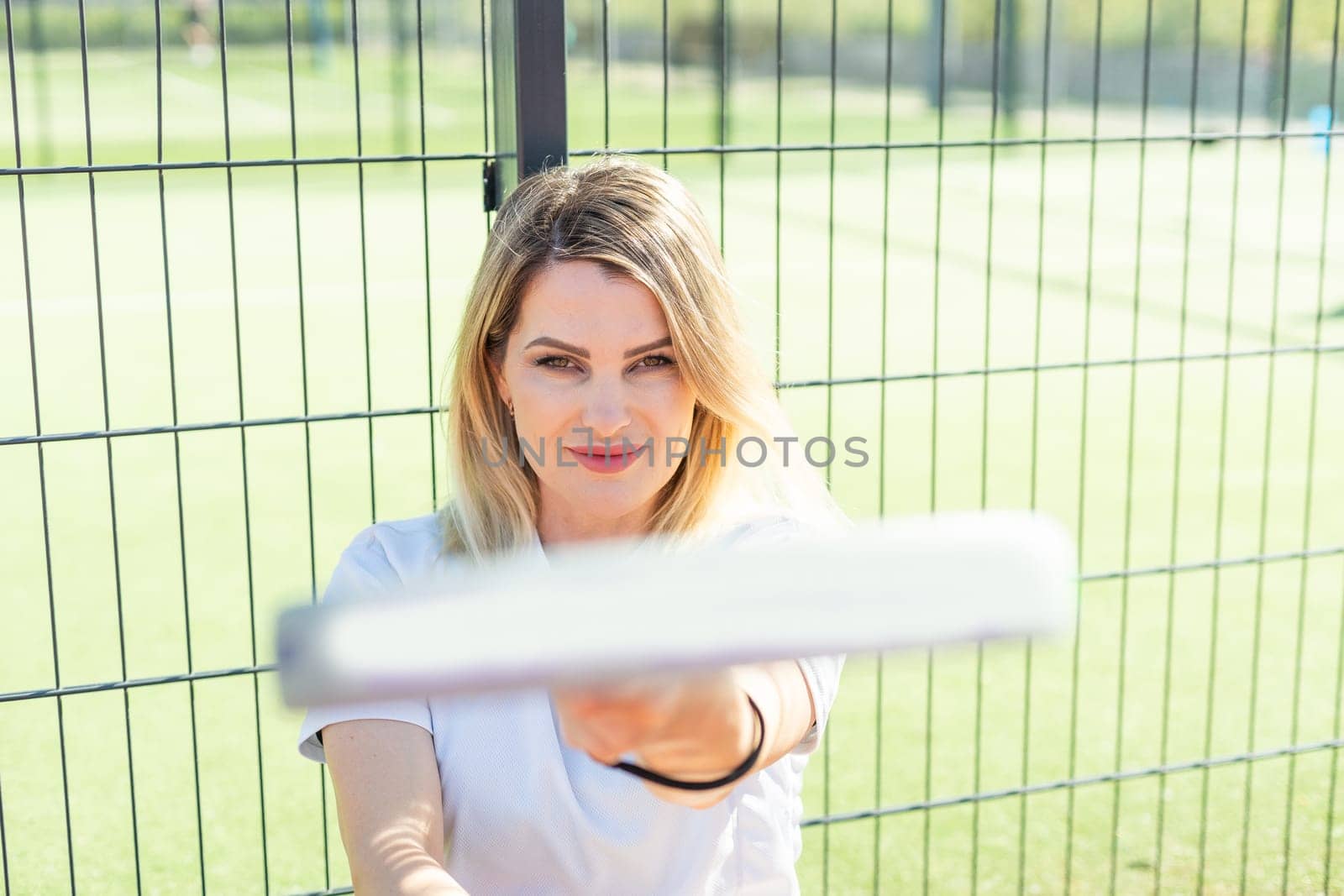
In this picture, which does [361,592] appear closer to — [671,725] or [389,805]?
[389,805]

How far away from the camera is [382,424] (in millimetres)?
5855

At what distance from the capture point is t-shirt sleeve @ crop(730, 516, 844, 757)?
130cm

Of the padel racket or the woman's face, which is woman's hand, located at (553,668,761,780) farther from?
the woman's face

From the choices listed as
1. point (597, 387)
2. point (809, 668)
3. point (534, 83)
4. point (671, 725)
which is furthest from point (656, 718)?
point (534, 83)

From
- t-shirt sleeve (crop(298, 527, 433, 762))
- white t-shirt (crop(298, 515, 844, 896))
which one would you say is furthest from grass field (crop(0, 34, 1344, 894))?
white t-shirt (crop(298, 515, 844, 896))

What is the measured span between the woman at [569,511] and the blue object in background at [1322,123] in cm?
103

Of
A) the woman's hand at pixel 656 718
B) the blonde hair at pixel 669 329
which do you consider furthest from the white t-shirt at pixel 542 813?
the woman's hand at pixel 656 718

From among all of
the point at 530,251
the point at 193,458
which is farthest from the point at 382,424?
the point at 530,251

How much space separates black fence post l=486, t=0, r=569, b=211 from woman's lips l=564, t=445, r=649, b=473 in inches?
18.7

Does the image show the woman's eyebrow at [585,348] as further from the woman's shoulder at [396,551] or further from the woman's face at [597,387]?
the woman's shoulder at [396,551]

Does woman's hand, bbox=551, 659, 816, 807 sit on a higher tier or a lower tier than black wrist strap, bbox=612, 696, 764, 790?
higher

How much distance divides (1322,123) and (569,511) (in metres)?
10.3

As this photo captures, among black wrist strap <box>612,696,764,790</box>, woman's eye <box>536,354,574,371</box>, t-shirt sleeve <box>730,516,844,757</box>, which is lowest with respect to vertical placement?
t-shirt sleeve <box>730,516,844,757</box>

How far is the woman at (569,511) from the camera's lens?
4.42ft
